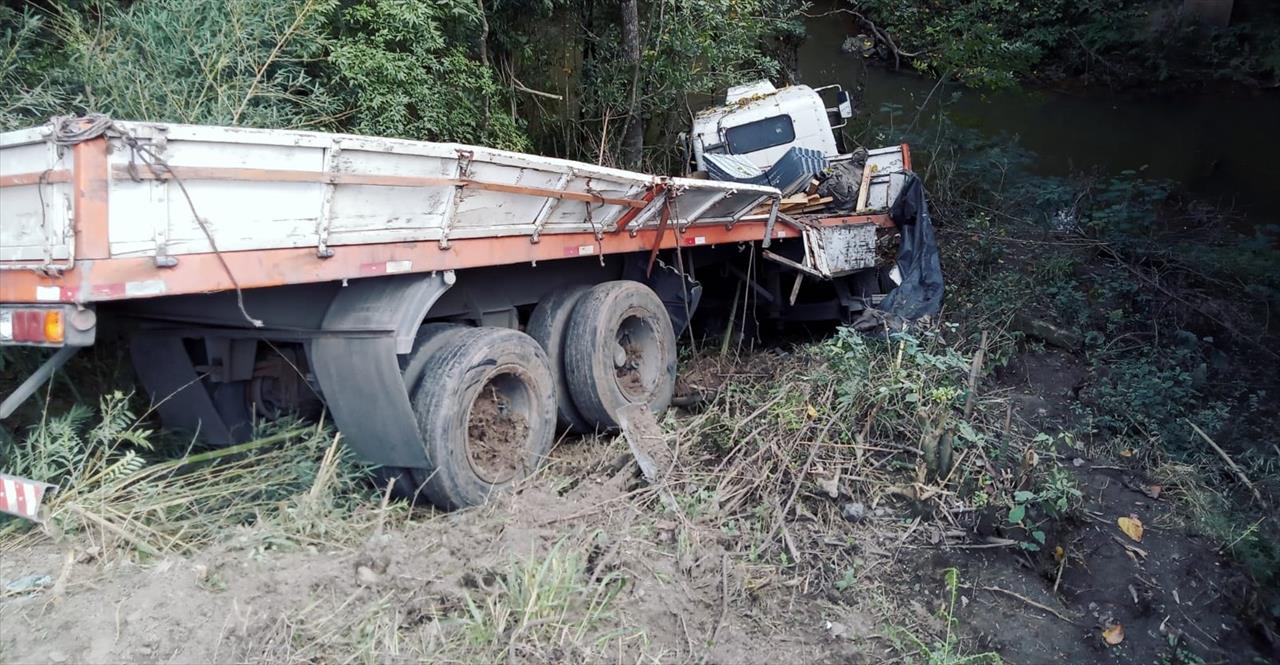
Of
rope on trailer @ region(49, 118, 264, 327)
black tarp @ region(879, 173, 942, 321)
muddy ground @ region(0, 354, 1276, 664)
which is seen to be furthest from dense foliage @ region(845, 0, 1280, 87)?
rope on trailer @ region(49, 118, 264, 327)

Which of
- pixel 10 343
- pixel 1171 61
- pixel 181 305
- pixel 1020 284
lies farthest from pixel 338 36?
pixel 1171 61

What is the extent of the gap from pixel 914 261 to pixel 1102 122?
887 centimetres

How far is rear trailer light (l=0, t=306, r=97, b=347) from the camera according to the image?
3225 millimetres

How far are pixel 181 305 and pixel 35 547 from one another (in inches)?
46.3

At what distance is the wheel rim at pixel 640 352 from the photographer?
6.23 meters

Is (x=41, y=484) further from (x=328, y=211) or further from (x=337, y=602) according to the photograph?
(x=328, y=211)

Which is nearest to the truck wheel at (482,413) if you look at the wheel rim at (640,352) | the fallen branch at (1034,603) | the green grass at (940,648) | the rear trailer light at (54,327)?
the wheel rim at (640,352)

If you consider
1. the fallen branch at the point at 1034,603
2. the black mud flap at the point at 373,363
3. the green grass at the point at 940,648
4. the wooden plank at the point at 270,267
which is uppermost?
the wooden plank at the point at 270,267

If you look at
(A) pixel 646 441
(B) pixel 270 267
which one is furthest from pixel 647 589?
(B) pixel 270 267

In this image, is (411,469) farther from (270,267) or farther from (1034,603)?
(1034,603)

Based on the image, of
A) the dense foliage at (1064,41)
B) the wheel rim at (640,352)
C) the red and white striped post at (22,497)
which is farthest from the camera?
the dense foliage at (1064,41)

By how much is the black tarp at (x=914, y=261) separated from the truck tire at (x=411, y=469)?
449cm

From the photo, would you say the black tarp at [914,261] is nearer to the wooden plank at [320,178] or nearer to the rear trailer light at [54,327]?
the wooden plank at [320,178]

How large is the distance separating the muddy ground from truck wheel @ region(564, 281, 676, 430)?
18.5 inches
